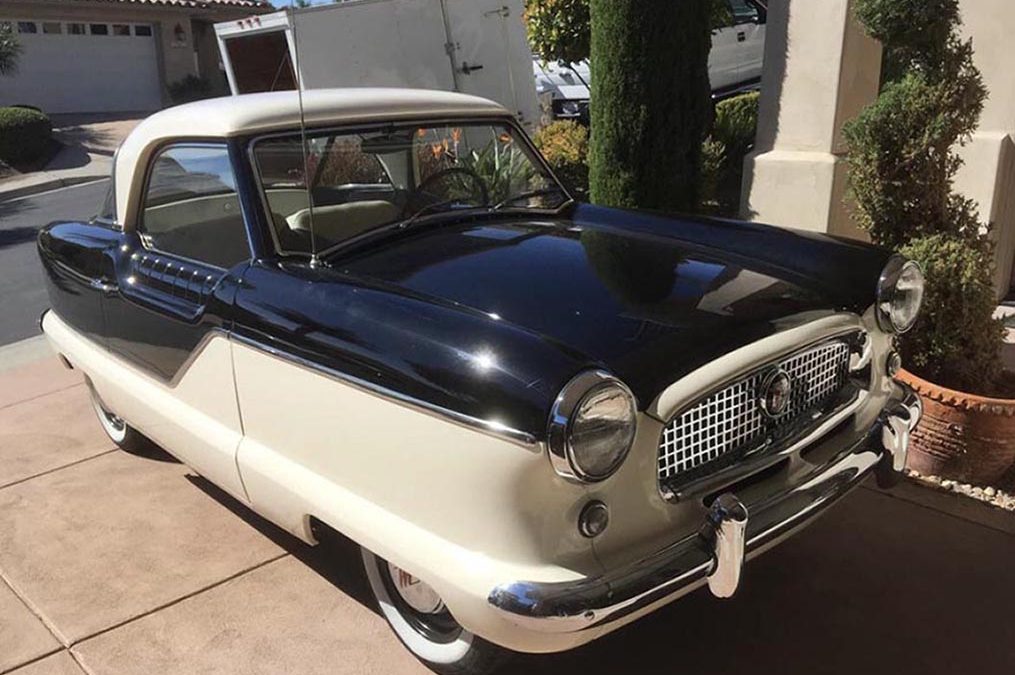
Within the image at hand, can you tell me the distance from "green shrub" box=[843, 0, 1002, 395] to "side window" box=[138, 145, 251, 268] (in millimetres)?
2647

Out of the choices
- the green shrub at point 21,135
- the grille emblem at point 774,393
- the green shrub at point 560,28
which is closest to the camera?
the grille emblem at point 774,393

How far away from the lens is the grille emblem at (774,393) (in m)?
2.45

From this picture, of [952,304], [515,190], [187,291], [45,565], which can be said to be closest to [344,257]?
[187,291]

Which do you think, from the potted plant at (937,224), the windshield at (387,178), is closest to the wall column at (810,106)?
the potted plant at (937,224)

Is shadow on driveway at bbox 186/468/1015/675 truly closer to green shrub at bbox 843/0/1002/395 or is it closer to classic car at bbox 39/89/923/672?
classic car at bbox 39/89/923/672

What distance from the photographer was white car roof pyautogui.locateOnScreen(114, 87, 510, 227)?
10.5 ft

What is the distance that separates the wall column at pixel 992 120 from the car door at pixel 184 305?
14.8 feet

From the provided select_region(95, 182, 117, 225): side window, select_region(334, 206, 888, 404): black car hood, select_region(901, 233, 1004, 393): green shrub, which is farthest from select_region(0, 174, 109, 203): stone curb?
select_region(901, 233, 1004, 393): green shrub

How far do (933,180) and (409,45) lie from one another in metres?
6.63

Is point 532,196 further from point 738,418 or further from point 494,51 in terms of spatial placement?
point 494,51

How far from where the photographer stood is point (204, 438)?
305 centimetres

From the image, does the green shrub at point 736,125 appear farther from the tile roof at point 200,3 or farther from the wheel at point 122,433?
the tile roof at point 200,3

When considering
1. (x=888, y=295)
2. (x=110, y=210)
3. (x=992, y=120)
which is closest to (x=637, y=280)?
(x=888, y=295)

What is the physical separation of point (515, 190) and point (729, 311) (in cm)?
147
